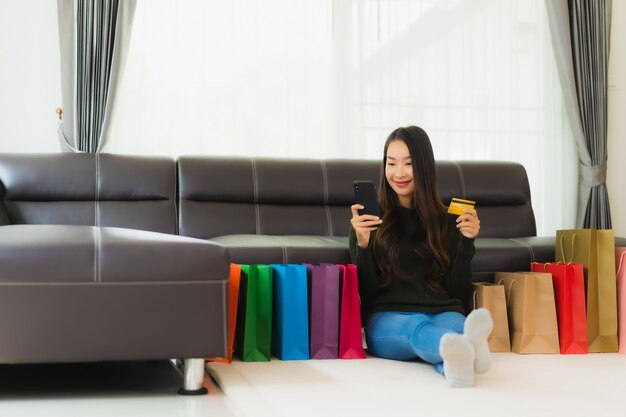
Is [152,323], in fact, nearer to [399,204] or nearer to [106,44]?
[399,204]

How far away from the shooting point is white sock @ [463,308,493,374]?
7.56 ft

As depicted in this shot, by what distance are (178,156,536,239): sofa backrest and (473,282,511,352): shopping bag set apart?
0.96 metres

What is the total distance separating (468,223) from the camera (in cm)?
288

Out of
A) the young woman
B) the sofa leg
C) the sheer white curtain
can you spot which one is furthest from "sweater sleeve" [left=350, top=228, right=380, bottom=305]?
the sheer white curtain

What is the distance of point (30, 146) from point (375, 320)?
2.29 m

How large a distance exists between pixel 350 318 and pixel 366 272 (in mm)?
180

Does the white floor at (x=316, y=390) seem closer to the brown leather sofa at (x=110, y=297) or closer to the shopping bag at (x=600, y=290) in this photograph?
the brown leather sofa at (x=110, y=297)

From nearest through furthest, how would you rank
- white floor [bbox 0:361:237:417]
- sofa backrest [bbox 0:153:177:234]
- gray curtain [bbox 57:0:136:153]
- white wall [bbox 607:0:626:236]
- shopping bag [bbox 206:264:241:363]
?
white floor [bbox 0:361:237:417], shopping bag [bbox 206:264:241:363], sofa backrest [bbox 0:153:177:234], gray curtain [bbox 57:0:136:153], white wall [bbox 607:0:626:236]

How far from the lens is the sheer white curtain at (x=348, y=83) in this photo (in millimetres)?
4414

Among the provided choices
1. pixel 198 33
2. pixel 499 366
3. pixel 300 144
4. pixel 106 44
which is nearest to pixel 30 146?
pixel 106 44

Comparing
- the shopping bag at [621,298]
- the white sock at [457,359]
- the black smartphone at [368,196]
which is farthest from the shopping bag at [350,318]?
the shopping bag at [621,298]

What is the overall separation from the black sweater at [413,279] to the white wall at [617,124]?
2533mm

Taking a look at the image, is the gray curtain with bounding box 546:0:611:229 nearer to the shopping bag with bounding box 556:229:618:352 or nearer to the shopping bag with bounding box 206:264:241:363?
the shopping bag with bounding box 556:229:618:352

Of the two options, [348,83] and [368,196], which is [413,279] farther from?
[348,83]
